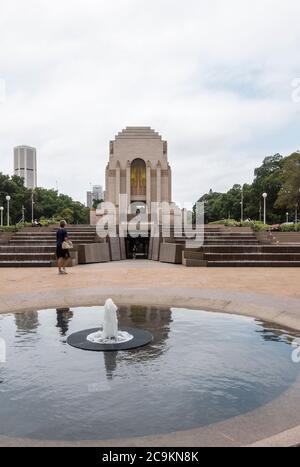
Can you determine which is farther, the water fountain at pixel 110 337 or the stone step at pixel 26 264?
the stone step at pixel 26 264

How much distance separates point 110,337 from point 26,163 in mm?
160866

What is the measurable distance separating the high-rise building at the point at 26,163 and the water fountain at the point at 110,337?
154293 millimetres

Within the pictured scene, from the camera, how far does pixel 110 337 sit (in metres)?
6.21

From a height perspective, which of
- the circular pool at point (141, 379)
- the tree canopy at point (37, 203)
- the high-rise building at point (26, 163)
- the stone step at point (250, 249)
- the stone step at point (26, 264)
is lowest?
the circular pool at point (141, 379)

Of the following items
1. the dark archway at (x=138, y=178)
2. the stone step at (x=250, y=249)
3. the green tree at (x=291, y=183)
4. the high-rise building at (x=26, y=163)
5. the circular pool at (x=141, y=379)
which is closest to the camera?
the circular pool at (x=141, y=379)

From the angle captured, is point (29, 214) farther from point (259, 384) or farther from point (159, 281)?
point (259, 384)

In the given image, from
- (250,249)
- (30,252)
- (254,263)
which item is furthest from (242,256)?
(30,252)

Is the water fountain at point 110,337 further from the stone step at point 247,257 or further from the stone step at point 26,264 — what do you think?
the stone step at point 247,257

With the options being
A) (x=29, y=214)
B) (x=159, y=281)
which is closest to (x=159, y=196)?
(x=29, y=214)

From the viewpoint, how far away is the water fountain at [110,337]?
585 centimetres

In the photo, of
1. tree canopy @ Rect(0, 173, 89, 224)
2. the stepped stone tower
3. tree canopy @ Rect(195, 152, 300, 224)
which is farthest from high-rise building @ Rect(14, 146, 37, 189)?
the stepped stone tower

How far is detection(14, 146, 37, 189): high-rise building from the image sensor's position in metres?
156

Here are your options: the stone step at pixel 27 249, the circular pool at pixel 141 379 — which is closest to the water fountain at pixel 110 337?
the circular pool at pixel 141 379
